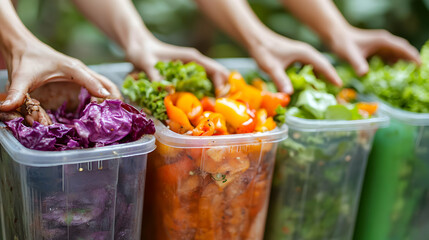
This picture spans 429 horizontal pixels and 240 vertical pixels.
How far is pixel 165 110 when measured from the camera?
1.09 m

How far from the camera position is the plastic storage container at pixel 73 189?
85 centimetres

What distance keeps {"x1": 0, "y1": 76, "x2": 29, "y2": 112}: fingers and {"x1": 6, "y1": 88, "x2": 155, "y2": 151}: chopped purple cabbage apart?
3 centimetres

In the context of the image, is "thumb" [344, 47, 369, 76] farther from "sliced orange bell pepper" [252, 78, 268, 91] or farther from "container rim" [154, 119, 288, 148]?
"container rim" [154, 119, 288, 148]

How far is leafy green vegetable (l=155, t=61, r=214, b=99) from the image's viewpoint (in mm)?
1147

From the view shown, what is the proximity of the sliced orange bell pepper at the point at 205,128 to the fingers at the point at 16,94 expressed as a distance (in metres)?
0.37

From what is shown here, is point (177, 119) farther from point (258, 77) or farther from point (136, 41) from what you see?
point (258, 77)

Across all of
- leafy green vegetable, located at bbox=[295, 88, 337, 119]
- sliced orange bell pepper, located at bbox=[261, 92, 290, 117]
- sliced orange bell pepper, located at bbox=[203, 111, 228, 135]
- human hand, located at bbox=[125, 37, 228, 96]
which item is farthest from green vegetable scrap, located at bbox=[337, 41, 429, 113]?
sliced orange bell pepper, located at bbox=[203, 111, 228, 135]

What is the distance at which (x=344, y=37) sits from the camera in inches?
61.4

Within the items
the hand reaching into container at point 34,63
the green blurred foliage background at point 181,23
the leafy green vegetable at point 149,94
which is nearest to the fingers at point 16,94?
the hand reaching into container at point 34,63

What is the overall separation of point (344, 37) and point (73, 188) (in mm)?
1092

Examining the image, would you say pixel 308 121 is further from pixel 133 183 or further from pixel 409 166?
pixel 133 183

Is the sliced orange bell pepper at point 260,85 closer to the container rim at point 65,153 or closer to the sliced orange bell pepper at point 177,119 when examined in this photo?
the sliced orange bell pepper at point 177,119

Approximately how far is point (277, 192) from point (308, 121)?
0.74 feet

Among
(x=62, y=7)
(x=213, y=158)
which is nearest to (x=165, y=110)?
(x=213, y=158)
